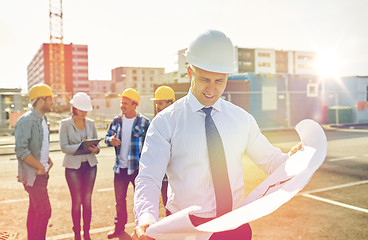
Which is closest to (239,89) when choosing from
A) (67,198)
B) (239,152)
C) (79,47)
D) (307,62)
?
(67,198)

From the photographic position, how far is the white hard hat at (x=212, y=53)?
1.96 meters

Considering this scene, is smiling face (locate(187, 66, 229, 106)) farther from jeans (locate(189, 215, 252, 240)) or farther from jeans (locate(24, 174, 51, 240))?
jeans (locate(24, 174, 51, 240))

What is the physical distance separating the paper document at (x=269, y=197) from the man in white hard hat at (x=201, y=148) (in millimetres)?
237

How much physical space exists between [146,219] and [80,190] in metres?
3.32

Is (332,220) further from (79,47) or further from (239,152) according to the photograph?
(79,47)

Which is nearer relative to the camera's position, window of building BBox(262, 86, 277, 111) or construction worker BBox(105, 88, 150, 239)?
construction worker BBox(105, 88, 150, 239)

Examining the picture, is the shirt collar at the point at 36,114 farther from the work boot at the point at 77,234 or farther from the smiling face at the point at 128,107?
the work boot at the point at 77,234

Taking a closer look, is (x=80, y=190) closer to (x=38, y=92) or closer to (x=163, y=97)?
(x=38, y=92)

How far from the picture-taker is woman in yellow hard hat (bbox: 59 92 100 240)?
4605mm

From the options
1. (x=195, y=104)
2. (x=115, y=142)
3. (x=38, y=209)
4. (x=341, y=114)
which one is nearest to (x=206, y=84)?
(x=195, y=104)

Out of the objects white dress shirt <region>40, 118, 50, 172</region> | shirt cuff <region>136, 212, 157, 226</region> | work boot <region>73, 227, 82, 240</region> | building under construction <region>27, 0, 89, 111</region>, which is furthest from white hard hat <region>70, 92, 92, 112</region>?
building under construction <region>27, 0, 89, 111</region>

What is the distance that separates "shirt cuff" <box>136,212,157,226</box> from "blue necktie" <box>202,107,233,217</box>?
485 mm

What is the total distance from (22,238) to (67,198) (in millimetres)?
2042

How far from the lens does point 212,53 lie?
1.97 meters
